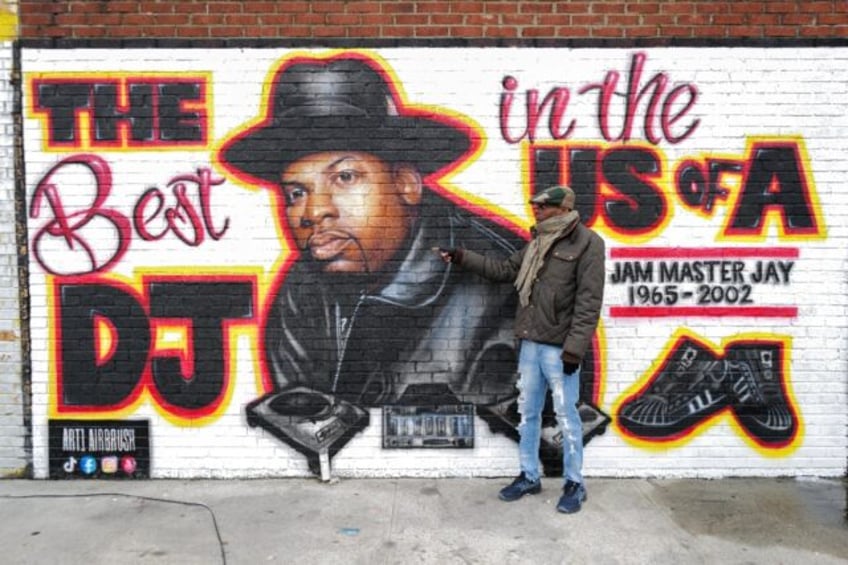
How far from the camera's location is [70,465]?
491 centimetres

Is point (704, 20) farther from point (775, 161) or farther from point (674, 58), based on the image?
point (775, 161)

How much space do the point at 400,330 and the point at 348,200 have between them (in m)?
0.97

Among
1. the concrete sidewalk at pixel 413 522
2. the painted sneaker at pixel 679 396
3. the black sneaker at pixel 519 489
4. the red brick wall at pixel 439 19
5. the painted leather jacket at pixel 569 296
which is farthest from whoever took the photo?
the painted sneaker at pixel 679 396

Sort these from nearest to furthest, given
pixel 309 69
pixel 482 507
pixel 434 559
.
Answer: pixel 434 559 < pixel 482 507 < pixel 309 69

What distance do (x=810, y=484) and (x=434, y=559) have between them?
280 cm

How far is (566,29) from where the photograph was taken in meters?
4.79

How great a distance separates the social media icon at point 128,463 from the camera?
4.89 metres

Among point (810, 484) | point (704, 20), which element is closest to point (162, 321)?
point (704, 20)

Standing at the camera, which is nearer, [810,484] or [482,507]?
[482,507]

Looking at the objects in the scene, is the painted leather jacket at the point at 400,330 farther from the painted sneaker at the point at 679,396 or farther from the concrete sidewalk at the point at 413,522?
the painted sneaker at the point at 679,396

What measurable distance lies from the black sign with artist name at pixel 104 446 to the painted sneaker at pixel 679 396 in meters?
3.36

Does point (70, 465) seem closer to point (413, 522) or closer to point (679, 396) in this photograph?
point (413, 522)

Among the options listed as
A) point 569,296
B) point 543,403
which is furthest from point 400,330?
point 569,296

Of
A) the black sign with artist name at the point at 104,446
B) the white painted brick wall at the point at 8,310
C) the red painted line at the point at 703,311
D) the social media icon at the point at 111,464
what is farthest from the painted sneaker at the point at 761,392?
the white painted brick wall at the point at 8,310
